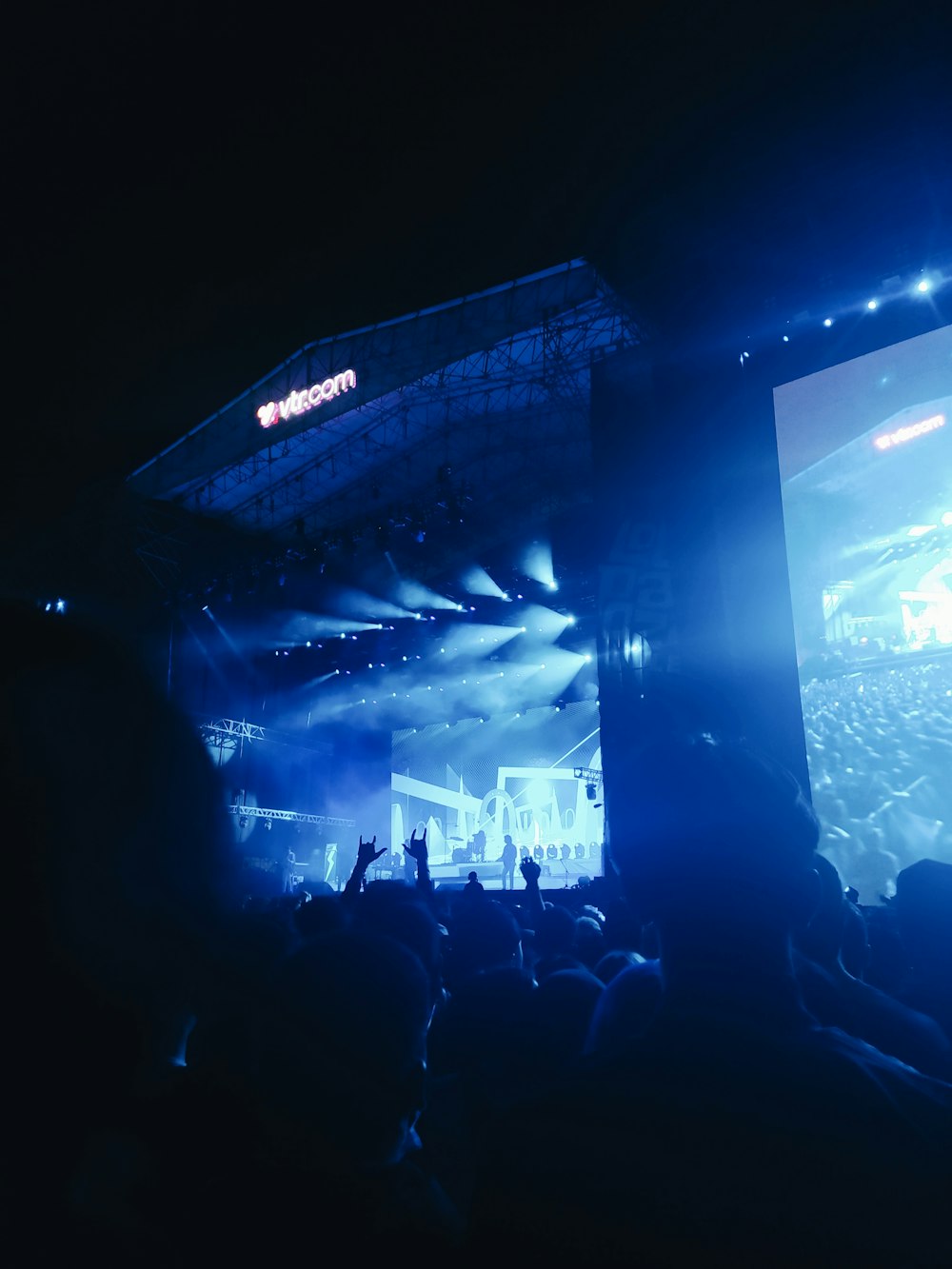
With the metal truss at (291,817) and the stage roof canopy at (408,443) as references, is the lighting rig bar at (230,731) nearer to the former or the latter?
the metal truss at (291,817)

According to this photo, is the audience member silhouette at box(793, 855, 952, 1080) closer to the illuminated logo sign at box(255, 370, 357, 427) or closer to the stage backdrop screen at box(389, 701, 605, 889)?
the illuminated logo sign at box(255, 370, 357, 427)

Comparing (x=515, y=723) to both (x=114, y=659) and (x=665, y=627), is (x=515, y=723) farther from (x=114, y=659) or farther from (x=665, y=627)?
(x=114, y=659)

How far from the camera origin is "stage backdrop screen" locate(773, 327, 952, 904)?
6895mm

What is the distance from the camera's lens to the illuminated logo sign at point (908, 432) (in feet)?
22.0

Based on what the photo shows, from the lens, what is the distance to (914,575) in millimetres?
7465

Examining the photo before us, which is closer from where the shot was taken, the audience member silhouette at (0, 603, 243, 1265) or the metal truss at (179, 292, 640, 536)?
the audience member silhouette at (0, 603, 243, 1265)

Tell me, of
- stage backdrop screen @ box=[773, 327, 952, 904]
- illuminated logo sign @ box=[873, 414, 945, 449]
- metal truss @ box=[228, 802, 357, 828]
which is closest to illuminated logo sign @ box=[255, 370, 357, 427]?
stage backdrop screen @ box=[773, 327, 952, 904]

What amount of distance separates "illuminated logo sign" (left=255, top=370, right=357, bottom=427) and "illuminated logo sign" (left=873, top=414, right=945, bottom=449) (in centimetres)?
861

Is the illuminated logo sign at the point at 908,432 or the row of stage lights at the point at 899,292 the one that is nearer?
the row of stage lights at the point at 899,292

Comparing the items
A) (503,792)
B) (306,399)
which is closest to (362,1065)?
(306,399)

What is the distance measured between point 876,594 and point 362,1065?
26.0 feet

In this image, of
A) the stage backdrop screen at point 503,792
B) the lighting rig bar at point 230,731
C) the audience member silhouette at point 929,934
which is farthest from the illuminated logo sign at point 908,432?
the lighting rig bar at point 230,731

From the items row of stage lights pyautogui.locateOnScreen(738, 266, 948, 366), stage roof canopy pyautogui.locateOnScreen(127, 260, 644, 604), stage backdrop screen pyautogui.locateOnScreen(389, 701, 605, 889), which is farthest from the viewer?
stage backdrop screen pyautogui.locateOnScreen(389, 701, 605, 889)

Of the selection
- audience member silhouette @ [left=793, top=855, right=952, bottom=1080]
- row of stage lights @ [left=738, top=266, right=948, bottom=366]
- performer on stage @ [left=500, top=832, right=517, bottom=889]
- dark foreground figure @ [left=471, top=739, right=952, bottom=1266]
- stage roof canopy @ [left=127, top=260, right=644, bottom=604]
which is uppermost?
stage roof canopy @ [left=127, top=260, right=644, bottom=604]
